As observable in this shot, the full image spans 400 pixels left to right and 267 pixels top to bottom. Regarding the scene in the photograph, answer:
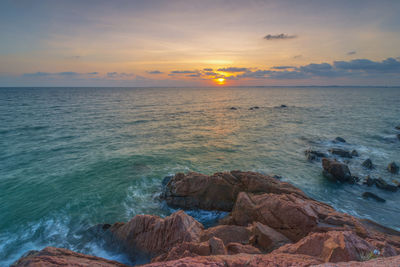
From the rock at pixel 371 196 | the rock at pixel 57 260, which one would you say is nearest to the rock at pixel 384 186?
the rock at pixel 371 196

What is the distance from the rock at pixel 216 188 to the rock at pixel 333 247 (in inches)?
330

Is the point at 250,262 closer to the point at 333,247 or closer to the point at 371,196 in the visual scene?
the point at 333,247

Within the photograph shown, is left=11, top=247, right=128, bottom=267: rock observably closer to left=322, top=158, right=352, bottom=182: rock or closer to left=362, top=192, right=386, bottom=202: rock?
left=362, top=192, right=386, bottom=202: rock

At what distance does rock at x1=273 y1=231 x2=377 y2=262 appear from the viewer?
5996 mm

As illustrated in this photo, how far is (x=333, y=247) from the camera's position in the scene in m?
6.27

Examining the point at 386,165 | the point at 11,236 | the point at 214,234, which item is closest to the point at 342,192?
the point at 386,165

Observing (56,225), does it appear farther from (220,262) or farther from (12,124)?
(12,124)

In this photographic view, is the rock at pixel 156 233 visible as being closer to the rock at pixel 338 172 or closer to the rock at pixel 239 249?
the rock at pixel 239 249

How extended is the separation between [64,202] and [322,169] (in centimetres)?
2919

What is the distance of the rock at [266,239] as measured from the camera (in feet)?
30.5

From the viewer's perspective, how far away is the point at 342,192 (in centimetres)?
2050

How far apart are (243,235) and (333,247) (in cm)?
521

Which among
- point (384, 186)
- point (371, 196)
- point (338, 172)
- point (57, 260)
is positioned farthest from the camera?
point (338, 172)

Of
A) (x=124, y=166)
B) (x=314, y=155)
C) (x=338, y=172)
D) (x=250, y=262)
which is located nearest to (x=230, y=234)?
(x=250, y=262)
